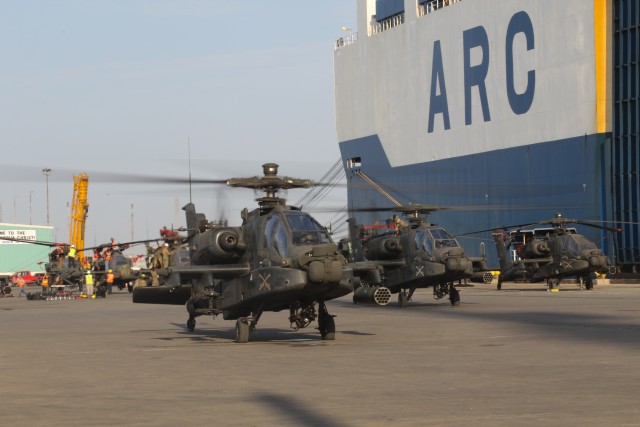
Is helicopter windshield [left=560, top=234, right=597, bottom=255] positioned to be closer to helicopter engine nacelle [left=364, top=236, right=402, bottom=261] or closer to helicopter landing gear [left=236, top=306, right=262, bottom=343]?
helicopter engine nacelle [left=364, top=236, right=402, bottom=261]

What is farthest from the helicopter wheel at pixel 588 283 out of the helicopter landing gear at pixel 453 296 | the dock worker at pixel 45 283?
the dock worker at pixel 45 283

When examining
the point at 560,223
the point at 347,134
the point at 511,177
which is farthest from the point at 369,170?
the point at 560,223

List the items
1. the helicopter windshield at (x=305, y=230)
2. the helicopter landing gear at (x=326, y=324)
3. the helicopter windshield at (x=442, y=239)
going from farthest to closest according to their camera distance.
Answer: the helicopter windshield at (x=442, y=239) < the helicopter landing gear at (x=326, y=324) < the helicopter windshield at (x=305, y=230)

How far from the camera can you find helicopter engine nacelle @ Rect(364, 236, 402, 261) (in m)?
35.3

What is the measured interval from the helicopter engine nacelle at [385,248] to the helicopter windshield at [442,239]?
1.50 meters

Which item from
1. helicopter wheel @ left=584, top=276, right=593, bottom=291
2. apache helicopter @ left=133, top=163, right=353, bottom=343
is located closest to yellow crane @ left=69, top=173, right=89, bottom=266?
helicopter wheel @ left=584, top=276, right=593, bottom=291

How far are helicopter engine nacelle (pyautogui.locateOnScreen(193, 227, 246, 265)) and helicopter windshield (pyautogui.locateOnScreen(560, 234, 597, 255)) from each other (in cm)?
2666

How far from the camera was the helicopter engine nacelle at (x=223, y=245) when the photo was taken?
2172 cm

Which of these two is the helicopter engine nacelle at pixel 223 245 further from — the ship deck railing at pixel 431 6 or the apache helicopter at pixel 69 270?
the ship deck railing at pixel 431 6

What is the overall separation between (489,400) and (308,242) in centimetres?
910

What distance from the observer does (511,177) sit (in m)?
72.9

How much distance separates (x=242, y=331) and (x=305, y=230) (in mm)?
2578

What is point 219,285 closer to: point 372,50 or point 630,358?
point 630,358

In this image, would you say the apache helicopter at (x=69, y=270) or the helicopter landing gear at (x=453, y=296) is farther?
the apache helicopter at (x=69, y=270)
